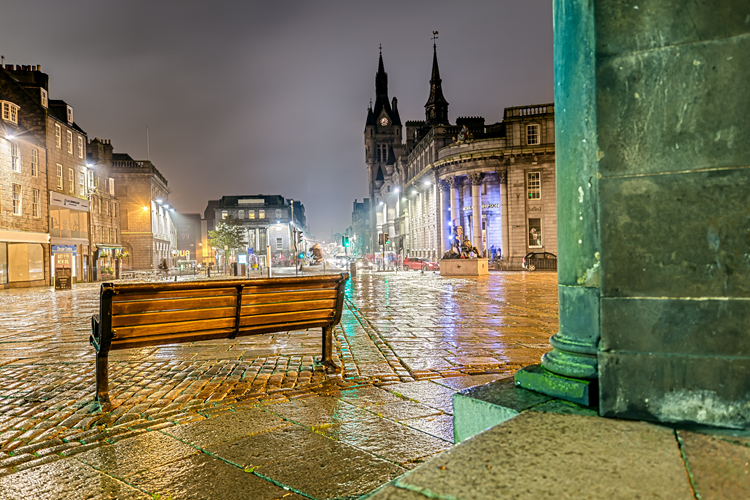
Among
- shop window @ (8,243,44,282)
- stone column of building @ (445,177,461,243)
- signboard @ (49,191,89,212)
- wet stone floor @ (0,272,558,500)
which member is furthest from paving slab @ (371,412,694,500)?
stone column of building @ (445,177,461,243)

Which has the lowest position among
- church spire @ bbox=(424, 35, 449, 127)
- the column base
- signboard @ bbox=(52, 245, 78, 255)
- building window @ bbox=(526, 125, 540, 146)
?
the column base

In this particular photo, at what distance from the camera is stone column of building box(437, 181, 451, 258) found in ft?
186

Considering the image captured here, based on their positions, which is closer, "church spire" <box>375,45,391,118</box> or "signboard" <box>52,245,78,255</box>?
"signboard" <box>52,245,78,255</box>

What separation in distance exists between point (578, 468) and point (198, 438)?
2.59 metres

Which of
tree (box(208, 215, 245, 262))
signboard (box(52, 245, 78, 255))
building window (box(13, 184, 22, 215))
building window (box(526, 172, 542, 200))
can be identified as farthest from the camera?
tree (box(208, 215, 245, 262))

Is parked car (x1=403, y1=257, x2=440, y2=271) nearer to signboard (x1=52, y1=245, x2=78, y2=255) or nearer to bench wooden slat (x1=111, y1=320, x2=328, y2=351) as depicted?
signboard (x1=52, y1=245, x2=78, y2=255)

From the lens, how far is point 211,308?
4.71m

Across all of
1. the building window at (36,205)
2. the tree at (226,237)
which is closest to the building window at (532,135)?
the building window at (36,205)

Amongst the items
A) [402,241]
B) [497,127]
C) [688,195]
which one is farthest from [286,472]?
[402,241]

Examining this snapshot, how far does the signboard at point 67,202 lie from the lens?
3053 cm

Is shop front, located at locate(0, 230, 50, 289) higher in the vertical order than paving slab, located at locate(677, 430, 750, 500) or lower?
higher

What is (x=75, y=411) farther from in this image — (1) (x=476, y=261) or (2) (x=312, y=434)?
(1) (x=476, y=261)

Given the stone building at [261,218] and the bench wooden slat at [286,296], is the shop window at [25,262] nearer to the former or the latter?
the bench wooden slat at [286,296]

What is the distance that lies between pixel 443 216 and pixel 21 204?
136 feet
